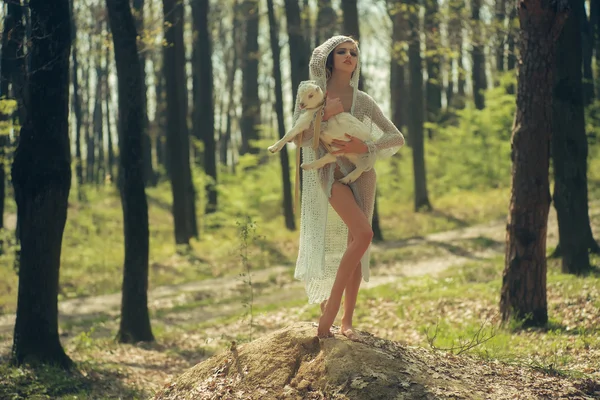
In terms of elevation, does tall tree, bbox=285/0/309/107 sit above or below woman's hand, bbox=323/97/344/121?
above

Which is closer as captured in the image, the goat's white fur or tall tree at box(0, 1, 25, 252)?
the goat's white fur

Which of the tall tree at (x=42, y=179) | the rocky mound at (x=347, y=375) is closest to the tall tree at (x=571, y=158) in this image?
the rocky mound at (x=347, y=375)

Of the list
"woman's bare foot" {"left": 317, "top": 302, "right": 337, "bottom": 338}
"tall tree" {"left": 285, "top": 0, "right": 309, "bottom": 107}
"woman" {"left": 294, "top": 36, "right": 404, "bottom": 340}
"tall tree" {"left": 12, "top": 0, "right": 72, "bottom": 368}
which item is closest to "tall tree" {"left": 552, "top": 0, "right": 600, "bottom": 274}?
"woman" {"left": 294, "top": 36, "right": 404, "bottom": 340}

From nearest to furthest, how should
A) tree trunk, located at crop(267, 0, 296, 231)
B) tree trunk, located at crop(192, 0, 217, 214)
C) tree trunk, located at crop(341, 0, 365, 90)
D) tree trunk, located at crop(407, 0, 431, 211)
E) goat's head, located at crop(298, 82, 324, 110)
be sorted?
goat's head, located at crop(298, 82, 324, 110) < tree trunk, located at crop(341, 0, 365, 90) < tree trunk, located at crop(267, 0, 296, 231) < tree trunk, located at crop(407, 0, 431, 211) < tree trunk, located at crop(192, 0, 217, 214)

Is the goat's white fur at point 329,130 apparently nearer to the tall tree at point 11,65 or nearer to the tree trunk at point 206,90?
the tall tree at point 11,65

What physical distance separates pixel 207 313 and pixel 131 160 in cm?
435

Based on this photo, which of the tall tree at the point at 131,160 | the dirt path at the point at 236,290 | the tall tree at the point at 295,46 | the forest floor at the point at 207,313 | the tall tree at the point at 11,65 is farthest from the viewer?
the tall tree at the point at 295,46

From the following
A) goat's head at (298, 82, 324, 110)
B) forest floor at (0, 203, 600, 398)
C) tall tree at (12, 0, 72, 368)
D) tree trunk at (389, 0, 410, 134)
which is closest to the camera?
goat's head at (298, 82, 324, 110)

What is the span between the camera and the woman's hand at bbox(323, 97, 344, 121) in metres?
5.98

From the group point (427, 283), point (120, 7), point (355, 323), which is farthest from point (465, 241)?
point (120, 7)

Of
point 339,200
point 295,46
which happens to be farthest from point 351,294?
point 295,46

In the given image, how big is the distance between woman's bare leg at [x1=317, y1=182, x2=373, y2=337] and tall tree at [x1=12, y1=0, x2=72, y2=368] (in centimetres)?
394

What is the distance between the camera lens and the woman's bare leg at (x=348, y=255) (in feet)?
19.2

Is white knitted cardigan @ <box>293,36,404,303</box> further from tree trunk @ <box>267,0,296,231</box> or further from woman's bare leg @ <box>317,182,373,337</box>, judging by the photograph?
tree trunk @ <box>267,0,296,231</box>
